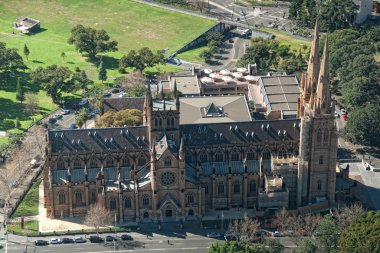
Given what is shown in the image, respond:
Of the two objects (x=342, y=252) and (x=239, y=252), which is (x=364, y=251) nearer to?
(x=342, y=252)

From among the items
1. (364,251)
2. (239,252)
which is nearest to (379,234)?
(364,251)

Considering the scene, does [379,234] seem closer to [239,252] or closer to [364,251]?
[364,251]

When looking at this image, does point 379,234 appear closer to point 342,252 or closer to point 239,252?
point 342,252

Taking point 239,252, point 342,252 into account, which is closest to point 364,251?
point 342,252
